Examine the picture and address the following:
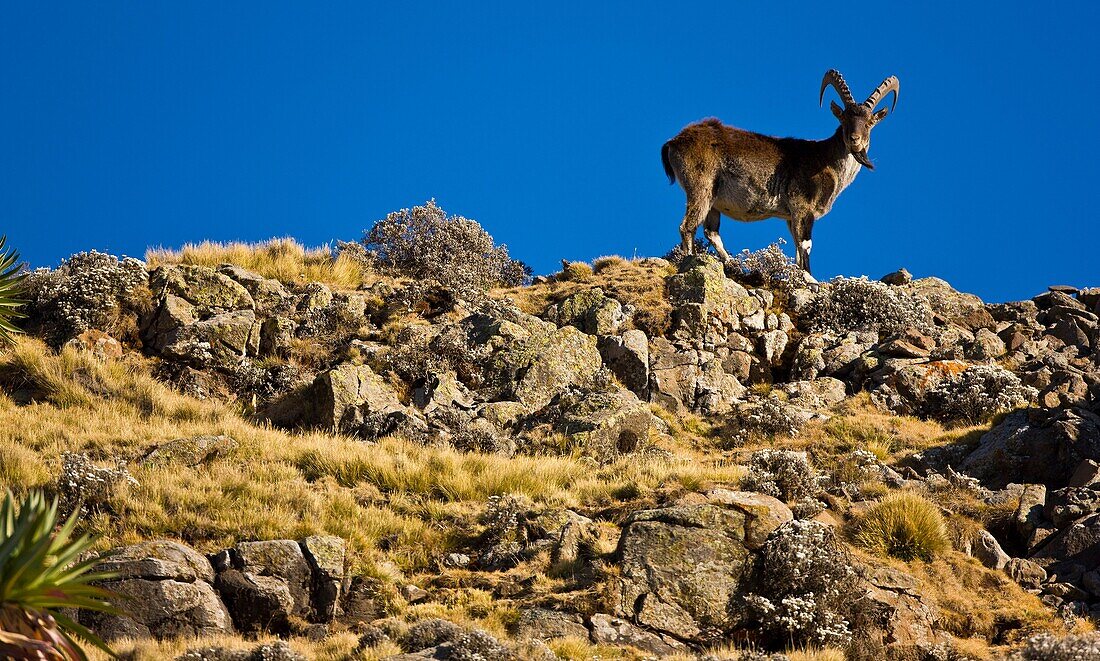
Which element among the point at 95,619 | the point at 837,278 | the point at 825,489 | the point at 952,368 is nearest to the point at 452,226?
the point at 837,278

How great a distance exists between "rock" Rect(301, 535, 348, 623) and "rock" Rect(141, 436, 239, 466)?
3676 mm

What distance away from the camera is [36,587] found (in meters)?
8.38

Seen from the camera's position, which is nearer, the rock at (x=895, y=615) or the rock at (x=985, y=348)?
the rock at (x=895, y=615)

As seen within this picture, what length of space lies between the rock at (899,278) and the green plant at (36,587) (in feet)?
70.7

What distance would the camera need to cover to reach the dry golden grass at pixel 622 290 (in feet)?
73.2

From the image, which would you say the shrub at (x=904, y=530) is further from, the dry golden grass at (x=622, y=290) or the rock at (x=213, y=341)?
the rock at (x=213, y=341)

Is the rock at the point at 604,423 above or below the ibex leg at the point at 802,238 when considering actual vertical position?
below

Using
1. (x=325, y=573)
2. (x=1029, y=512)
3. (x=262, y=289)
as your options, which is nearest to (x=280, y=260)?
(x=262, y=289)

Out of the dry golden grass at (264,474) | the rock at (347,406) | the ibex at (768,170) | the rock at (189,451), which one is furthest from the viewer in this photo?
the ibex at (768,170)

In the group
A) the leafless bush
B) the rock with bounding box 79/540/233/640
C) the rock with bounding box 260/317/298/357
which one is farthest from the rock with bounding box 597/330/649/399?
the rock with bounding box 79/540/233/640

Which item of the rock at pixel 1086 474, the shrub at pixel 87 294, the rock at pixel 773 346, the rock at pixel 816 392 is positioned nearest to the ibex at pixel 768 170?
the rock at pixel 773 346

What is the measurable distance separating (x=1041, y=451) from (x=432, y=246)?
14395 mm

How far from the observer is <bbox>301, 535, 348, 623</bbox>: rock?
1251cm

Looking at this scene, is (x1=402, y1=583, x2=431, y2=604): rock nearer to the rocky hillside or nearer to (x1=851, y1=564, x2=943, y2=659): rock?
the rocky hillside
